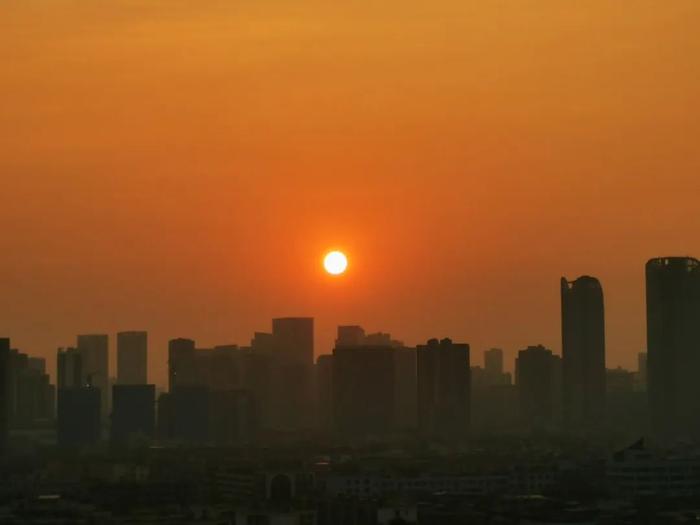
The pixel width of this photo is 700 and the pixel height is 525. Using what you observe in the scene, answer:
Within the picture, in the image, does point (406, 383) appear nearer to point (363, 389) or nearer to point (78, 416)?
point (363, 389)

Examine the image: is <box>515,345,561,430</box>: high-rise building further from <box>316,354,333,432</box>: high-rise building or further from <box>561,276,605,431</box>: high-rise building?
<box>316,354,333,432</box>: high-rise building

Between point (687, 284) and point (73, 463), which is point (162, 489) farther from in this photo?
point (687, 284)

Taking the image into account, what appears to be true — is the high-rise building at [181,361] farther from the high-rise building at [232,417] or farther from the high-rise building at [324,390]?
the high-rise building at [232,417]

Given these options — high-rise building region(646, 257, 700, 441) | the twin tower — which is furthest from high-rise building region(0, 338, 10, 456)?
high-rise building region(646, 257, 700, 441)

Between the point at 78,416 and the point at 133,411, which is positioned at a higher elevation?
the point at 133,411

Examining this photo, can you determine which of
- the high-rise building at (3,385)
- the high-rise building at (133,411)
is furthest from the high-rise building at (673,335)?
the high-rise building at (3,385)

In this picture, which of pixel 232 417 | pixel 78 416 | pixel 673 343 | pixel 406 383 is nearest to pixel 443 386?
pixel 232 417

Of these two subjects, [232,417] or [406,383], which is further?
[406,383]
